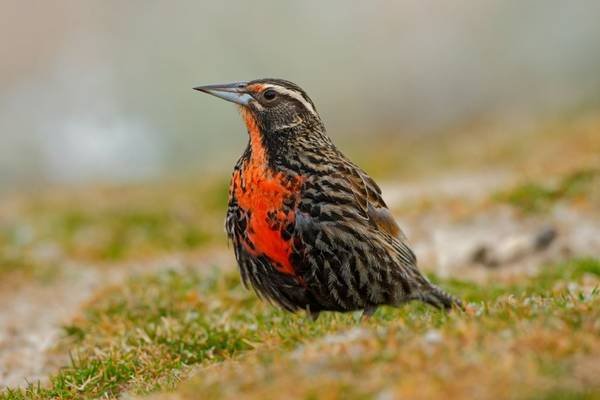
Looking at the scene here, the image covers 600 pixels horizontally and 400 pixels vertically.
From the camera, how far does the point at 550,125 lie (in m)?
30.9

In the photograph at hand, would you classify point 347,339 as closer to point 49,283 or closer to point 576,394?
point 576,394

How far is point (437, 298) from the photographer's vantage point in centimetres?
888

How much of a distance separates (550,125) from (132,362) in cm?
2531

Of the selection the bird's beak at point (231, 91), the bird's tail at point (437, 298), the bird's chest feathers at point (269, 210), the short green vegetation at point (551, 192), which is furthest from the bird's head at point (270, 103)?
the short green vegetation at point (551, 192)

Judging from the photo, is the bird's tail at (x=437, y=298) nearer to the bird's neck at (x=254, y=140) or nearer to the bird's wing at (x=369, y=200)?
the bird's wing at (x=369, y=200)

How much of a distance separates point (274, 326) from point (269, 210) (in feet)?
4.29

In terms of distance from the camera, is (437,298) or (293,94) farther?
(437,298)

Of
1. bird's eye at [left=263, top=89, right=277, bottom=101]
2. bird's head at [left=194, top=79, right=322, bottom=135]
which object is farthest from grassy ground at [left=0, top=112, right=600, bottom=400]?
Result: bird's eye at [left=263, top=89, right=277, bottom=101]

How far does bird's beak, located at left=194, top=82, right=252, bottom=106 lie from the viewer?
8281mm

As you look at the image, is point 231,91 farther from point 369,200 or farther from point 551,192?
point 551,192

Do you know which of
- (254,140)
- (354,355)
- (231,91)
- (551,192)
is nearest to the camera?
(354,355)

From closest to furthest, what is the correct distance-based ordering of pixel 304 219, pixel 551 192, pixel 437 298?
pixel 304 219 < pixel 437 298 < pixel 551 192

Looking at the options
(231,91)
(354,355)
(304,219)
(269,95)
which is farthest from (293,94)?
(354,355)

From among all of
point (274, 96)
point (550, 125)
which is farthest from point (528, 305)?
point (550, 125)
